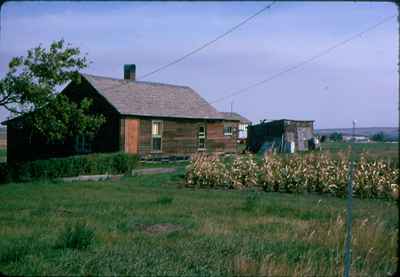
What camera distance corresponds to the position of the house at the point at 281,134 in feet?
137

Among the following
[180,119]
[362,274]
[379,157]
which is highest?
[180,119]

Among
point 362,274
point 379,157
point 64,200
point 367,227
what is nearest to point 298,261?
point 362,274

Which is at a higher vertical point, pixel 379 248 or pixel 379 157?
pixel 379 157

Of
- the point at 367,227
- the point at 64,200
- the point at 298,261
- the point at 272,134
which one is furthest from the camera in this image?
the point at 272,134

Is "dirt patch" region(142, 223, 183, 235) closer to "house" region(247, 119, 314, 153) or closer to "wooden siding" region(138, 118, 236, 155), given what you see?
"wooden siding" region(138, 118, 236, 155)

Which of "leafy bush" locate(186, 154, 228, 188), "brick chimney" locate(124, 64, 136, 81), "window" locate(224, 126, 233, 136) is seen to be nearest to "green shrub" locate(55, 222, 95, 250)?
"leafy bush" locate(186, 154, 228, 188)

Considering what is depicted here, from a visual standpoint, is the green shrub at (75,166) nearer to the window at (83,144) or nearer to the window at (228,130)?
the window at (83,144)

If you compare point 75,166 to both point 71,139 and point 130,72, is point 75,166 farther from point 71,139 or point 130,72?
point 130,72

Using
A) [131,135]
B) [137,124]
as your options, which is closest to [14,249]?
[131,135]

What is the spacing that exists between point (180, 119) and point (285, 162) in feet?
44.7

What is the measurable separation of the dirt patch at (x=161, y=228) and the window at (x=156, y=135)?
20.0 m

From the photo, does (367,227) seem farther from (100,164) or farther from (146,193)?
(100,164)

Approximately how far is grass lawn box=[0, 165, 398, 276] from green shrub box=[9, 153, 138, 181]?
613cm

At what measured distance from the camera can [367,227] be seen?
25.2 feet
